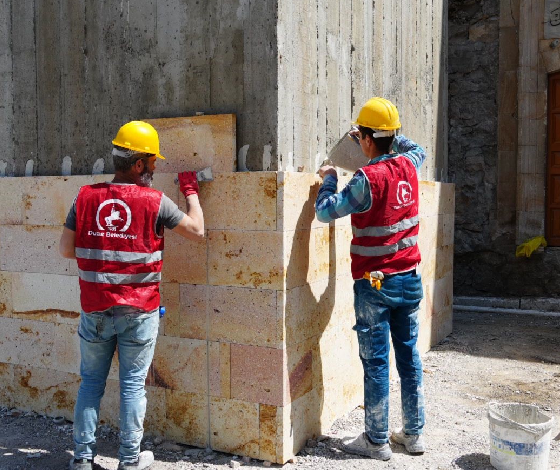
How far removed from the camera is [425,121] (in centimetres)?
662

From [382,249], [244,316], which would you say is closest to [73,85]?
[244,316]

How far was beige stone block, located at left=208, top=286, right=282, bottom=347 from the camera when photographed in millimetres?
3830

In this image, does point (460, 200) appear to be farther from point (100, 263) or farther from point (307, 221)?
point (100, 263)

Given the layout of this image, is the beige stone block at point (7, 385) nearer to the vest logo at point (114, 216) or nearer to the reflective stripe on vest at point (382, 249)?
the vest logo at point (114, 216)

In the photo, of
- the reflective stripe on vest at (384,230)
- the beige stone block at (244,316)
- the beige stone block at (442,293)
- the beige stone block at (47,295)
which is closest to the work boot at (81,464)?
the beige stone block at (244,316)

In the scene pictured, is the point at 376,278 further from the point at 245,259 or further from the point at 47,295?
the point at 47,295

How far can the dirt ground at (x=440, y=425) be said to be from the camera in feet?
13.0

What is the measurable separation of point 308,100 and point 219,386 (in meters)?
1.87

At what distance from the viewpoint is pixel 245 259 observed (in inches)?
153

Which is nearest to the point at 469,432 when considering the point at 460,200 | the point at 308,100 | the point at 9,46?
the point at 308,100

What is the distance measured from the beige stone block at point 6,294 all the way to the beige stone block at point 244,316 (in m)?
1.77

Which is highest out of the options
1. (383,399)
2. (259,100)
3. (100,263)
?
(259,100)

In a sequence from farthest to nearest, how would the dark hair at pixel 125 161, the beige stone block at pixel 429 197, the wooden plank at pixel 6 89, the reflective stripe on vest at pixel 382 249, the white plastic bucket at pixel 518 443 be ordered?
the beige stone block at pixel 429 197
the wooden plank at pixel 6 89
the reflective stripe on vest at pixel 382 249
the white plastic bucket at pixel 518 443
the dark hair at pixel 125 161

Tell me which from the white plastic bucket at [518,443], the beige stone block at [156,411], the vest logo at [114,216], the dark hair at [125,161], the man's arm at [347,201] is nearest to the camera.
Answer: the vest logo at [114,216]
